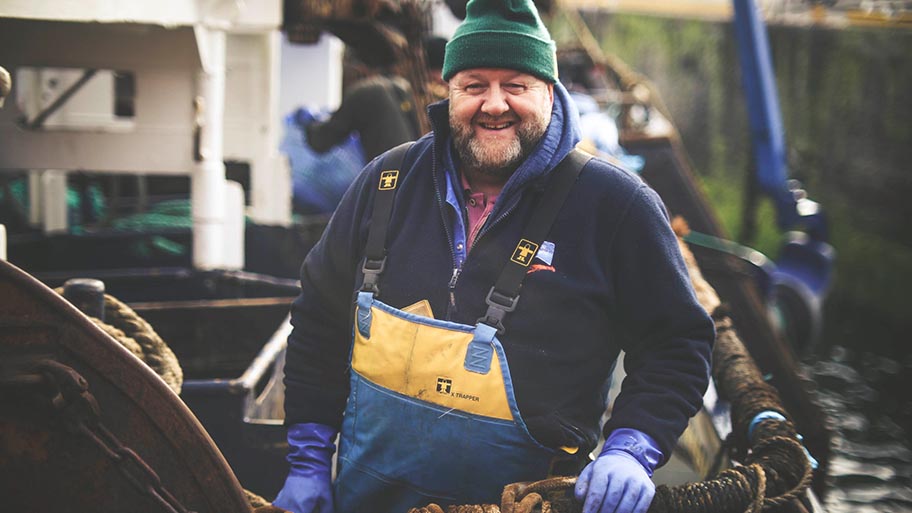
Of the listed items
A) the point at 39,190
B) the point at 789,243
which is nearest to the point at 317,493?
the point at 39,190

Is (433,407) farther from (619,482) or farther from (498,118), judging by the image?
(498,118)

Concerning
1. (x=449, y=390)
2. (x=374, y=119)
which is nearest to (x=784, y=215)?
(x=374, y=119)

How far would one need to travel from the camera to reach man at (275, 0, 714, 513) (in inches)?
89.5

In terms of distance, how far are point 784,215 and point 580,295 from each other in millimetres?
8656

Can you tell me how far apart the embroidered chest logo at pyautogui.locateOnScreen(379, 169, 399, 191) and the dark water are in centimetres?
388

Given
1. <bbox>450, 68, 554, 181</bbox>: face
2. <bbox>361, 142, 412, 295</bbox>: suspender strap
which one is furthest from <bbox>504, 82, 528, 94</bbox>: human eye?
<bbox>361, 142, 412, 295</bbox>: suspender strap

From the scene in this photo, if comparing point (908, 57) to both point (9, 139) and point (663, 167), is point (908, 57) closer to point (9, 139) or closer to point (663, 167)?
point (663, 167)

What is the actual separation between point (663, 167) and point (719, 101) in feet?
36.6

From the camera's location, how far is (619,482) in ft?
7.03

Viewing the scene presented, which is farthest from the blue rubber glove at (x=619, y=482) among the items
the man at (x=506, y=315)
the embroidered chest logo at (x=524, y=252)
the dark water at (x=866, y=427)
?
the dark water at (x=866, y=427)

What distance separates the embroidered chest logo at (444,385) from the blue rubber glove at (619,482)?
395 millimetres

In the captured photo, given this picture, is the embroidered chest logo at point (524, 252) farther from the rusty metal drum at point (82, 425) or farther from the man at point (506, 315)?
the rusty metal drum at point (82, 425)

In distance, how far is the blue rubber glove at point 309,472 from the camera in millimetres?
2492

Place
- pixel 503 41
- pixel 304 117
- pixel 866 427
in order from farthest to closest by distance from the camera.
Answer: pixel 866 427, pixel 304 117, pixel 503 41
